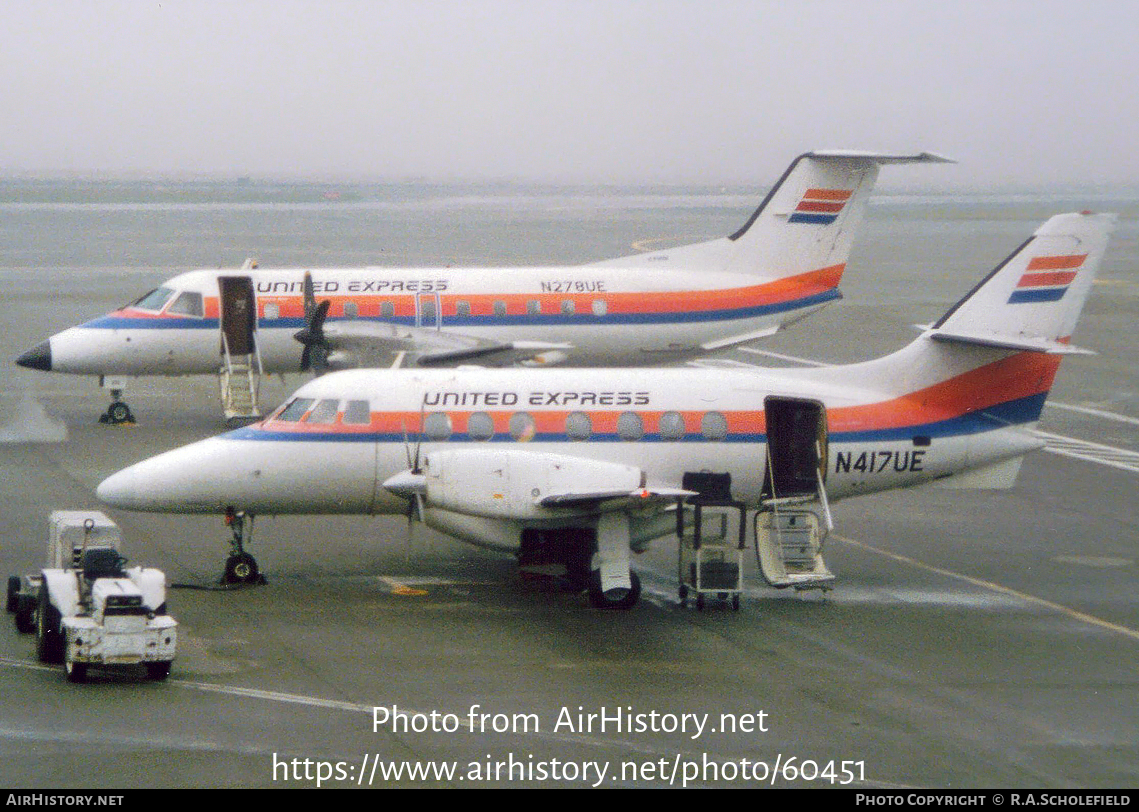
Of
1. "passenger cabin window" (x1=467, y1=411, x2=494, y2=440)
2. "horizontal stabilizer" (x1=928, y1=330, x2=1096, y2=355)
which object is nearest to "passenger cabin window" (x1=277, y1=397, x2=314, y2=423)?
"passenger cabin window" (x1=467, y1=411, x2=494, y2=440)

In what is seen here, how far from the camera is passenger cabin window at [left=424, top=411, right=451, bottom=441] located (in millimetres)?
22156

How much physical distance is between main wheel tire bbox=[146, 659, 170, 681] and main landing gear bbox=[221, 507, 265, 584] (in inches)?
180

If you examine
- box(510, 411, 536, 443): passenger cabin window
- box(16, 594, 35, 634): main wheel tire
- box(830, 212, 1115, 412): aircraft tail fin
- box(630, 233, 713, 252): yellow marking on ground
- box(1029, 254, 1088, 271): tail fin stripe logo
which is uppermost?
box(1029, 254, 1088, 271): tail fin stripe logo

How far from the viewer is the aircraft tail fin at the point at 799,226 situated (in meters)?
38.8

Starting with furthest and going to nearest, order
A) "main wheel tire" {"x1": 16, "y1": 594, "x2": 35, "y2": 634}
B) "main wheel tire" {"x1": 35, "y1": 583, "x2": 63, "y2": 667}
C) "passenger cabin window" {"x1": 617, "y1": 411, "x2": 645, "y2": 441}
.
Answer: "passenger cabin window" {"x1": 617, "y1": 411, "x2": 645, "y2": 441}, "main wheel tire" {"x1": 16, "y1": 594, "x2": 35, "y2": 634}, "main wheel tire" {"x1": 35, "y1": 583, "x2": 63, "y2": 667}

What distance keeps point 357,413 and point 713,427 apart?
529cm

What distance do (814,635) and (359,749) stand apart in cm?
743

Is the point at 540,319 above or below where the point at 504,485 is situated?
above

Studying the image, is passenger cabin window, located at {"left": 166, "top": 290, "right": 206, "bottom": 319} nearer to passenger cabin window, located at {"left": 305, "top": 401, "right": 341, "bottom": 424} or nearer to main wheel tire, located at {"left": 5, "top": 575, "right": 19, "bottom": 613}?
passenger cabin window, located at {"left": 305, "top": 401, "right": 341, "bottom": 424}

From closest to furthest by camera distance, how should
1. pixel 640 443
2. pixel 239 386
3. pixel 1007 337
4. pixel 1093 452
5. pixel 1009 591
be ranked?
pixel 640 443
pixel 1009 591
pixel 1007 337
pixel 239 386
pixel 1093 452

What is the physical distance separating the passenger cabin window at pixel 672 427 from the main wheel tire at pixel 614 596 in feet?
7.25

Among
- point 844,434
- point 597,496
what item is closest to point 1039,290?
point 844,434

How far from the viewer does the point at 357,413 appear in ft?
73.1

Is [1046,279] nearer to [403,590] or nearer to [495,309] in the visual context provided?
[403,590]
